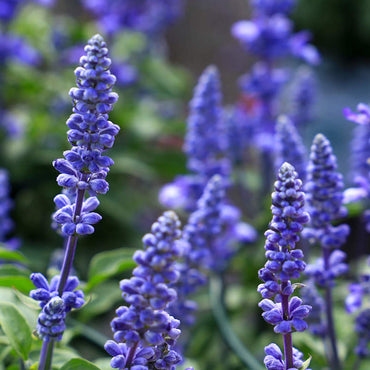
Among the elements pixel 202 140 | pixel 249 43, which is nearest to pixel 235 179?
pixel 249 43

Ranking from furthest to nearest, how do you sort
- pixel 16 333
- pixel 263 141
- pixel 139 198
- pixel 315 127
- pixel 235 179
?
1. pixel 315 127
2. pixel 139 198
3. pixel 235 179
4. pixel 263 141
5. pixel 16 333

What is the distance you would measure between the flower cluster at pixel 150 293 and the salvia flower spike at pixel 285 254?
0.09 metres

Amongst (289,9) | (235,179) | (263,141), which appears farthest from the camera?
(235,179)

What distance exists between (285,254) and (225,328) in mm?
592

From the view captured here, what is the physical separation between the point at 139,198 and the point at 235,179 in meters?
0.39

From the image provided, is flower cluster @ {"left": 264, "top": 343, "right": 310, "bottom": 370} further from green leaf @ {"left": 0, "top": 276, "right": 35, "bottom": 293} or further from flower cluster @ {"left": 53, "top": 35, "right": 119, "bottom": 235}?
green leaf @ {"left": 0, "top": 276, "right": 35, "bottom": 293}

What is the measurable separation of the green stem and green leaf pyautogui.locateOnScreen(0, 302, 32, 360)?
0.39 metres

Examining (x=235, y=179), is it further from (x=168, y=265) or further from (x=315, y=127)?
(x=315, y=127)

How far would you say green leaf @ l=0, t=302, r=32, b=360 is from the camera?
69 cm

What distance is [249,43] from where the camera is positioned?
158cm

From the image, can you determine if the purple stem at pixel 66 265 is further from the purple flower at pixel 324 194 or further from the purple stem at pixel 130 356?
the purple flower at pixel 324 194

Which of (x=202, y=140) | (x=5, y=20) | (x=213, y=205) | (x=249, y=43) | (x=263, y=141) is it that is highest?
(x=5, y=20)

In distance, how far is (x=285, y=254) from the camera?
0.55 meters

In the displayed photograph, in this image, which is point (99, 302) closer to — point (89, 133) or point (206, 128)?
point (206, 128)
